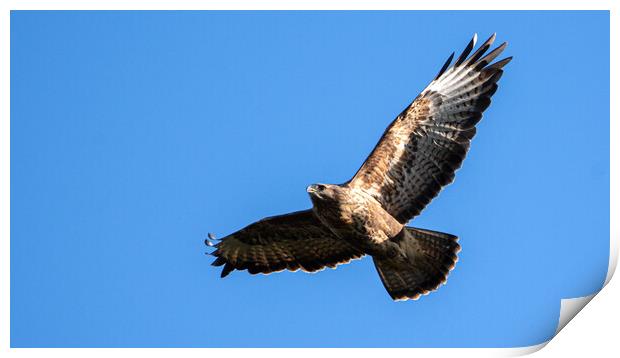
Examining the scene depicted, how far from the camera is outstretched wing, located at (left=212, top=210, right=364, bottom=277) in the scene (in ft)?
24.4

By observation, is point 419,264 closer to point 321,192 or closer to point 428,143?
point 428,143

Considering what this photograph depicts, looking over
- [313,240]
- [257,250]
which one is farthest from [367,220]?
[257,250]

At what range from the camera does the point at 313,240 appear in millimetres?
7570

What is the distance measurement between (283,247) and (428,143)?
1.57 meters

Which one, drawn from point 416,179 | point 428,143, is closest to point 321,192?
point 416,179

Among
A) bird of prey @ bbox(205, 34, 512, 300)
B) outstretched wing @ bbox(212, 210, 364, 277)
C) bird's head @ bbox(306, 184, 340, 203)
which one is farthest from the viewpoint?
outstretched wing @ bbox(212, 210, 364, 277)

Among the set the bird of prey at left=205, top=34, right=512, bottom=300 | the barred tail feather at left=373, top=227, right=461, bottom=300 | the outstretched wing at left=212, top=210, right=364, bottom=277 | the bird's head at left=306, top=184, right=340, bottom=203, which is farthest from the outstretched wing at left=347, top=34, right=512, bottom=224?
the outstretched wing at left=212, top=210, right=364, bottom=277

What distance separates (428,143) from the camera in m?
7.22

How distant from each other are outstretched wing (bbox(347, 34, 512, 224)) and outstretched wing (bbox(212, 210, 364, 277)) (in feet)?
1.96

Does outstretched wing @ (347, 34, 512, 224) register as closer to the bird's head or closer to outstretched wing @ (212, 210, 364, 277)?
the bird's head

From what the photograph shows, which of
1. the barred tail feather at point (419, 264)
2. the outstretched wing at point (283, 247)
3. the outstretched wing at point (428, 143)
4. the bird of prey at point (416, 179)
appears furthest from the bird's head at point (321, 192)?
the barred tail feather at point (419, 264)

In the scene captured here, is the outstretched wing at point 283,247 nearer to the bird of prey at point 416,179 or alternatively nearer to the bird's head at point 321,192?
the bird of prey at point 416,179
